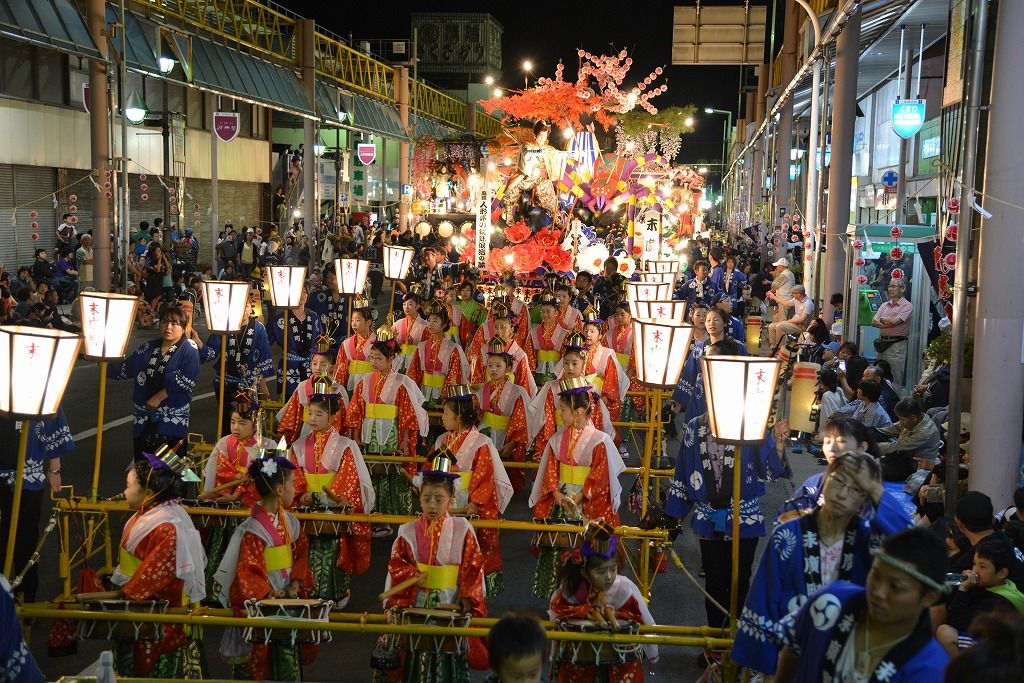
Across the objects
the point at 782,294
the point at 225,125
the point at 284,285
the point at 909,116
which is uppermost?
the point at 225,125

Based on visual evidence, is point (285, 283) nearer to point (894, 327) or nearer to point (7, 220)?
point (894, 327)

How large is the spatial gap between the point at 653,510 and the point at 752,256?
27.6m

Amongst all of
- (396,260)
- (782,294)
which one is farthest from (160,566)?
(782,294)

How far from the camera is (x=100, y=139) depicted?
19.6 metres

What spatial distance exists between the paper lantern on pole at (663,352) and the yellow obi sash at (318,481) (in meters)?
2.32

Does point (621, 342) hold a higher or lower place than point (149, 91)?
lower

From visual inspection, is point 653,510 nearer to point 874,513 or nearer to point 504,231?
point 874,513

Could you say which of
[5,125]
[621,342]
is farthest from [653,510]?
[5,125]

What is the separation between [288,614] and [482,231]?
14184 mm

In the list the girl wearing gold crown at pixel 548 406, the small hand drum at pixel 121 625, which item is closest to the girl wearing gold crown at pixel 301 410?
the girl wearing gold crown at pixel 548 406

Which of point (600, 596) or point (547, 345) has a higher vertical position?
point (547, 345)

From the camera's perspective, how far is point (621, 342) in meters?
12.9

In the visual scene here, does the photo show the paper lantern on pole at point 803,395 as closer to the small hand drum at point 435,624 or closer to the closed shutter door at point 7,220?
the small hand drum at point 435,624

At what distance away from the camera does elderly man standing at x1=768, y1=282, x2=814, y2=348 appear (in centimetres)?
1678
